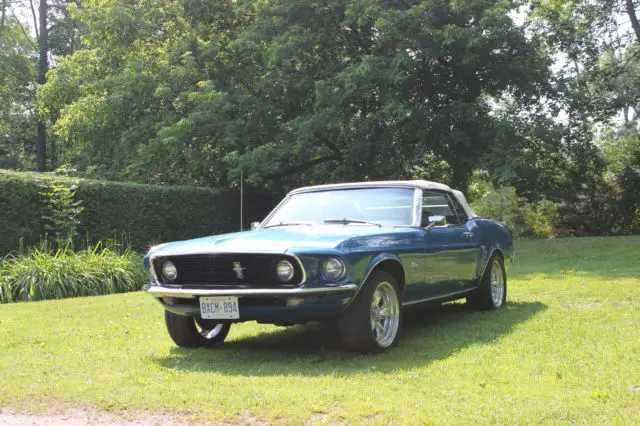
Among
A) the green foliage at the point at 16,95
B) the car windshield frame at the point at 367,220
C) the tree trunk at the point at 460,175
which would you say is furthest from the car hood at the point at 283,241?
the green foliage at the point at 16,95

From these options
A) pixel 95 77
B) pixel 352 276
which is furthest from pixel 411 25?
pixel 352 276

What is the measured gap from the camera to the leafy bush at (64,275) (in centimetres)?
1177

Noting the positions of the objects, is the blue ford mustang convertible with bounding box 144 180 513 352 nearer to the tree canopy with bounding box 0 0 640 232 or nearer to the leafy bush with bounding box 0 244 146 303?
the leafy bush with bounding box 0 244 146 303

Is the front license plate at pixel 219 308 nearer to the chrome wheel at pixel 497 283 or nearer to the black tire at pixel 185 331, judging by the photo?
the black tire at pixel 185 331

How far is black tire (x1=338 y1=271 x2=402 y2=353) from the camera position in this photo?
569 cm

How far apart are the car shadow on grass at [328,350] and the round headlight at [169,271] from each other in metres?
0.72

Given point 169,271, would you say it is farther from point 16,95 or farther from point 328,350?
point 16,95

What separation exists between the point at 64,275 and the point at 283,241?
25.8 feet

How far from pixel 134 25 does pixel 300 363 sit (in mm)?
20207

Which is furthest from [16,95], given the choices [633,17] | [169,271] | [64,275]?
[169,271]

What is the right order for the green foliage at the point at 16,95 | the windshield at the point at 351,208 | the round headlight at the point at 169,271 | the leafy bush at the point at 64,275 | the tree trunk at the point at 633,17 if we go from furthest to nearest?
1. the green foliage at the point at 16,95
2. the tree trunk at the point at 633,17
3. the leafy bush at the point at 64,275
4. the windshield at the point at 351,208
5. the round headlight at the point at 169,271

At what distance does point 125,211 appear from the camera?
16.2 metres

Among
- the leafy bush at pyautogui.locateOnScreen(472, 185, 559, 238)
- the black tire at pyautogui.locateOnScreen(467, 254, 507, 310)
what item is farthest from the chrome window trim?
the leafy bush at pyautogui.locateOnScreen(472, 185, 559, 238)

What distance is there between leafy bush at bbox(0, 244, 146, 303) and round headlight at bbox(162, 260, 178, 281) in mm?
6457
